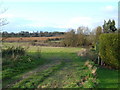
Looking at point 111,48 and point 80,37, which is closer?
point 111,48

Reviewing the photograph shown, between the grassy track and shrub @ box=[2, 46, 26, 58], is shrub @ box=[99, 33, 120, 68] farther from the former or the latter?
shrub @ box=[2, 46, 26, 58]

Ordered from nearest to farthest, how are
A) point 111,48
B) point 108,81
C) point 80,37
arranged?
1. point 108,81
2. point 111,48
3. point 80,37

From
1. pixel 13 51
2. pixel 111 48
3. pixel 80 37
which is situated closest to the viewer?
pixel 111 48

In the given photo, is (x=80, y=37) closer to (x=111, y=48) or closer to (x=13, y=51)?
(x=13, y=51)

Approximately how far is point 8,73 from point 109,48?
27.6ft

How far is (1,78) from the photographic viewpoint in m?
12.9

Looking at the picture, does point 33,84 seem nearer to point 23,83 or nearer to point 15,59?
point 23,83

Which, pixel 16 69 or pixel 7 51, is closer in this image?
pixel 16 69

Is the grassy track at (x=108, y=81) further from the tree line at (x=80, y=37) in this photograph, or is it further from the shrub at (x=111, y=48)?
the tree line at (x=80, y=37)

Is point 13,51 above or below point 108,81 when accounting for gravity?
above

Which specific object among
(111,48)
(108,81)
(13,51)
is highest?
(111,48)

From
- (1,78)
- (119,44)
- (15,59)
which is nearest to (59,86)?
(1,78)

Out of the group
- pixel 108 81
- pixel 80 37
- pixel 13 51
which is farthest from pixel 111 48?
pixel 80 37

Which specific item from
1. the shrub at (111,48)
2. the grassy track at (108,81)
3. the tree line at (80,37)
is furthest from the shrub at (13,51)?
the tree line at (80,37)
